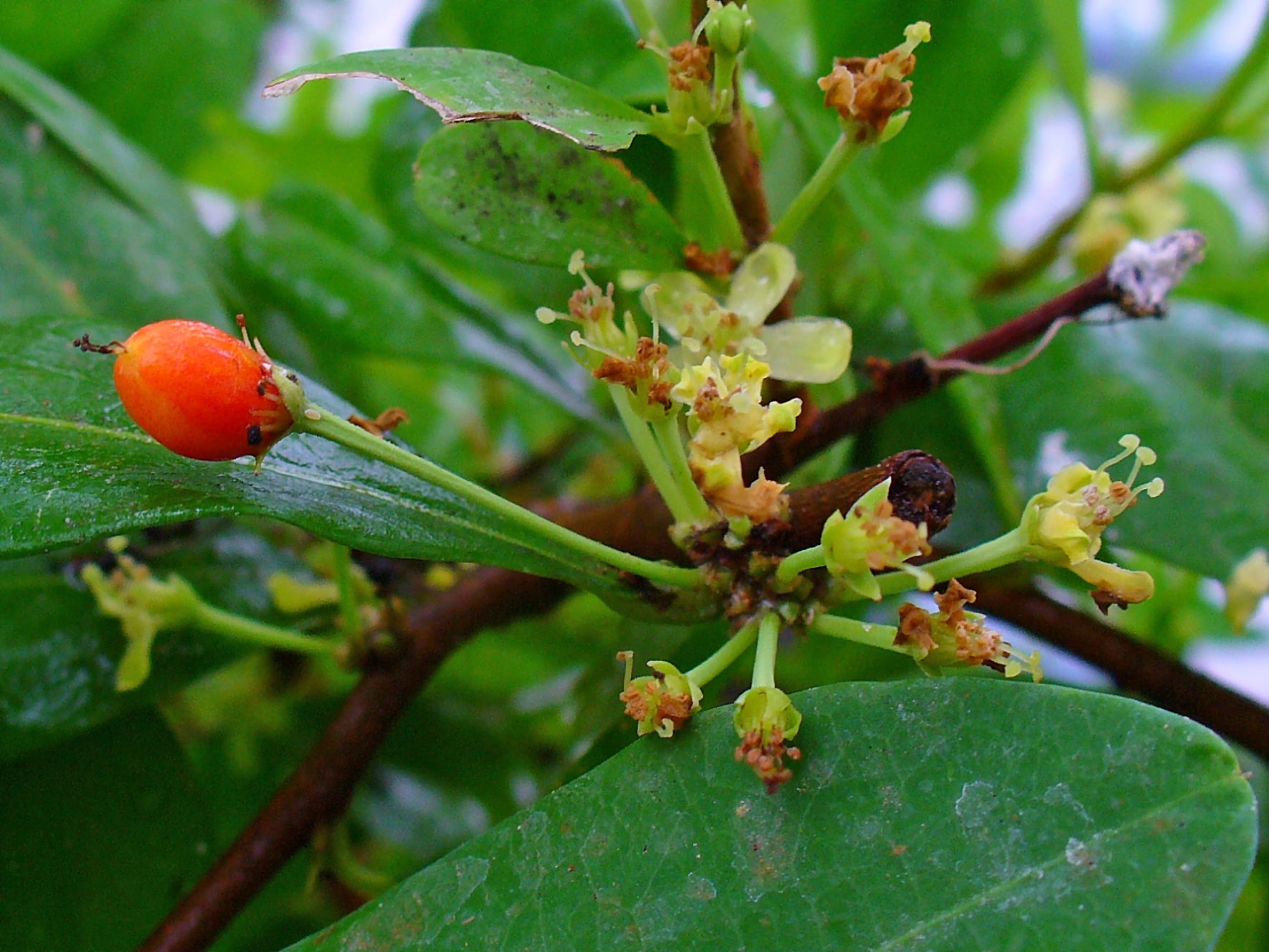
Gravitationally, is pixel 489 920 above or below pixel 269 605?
above

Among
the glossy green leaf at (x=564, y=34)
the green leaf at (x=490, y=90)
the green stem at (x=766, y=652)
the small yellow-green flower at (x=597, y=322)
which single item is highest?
the green leaf at (x=490, y=90)

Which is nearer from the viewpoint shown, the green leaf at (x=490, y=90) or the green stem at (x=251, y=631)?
the green leaf at (x=490, y=90)

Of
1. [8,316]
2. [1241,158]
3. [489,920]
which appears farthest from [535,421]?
[1241,158]

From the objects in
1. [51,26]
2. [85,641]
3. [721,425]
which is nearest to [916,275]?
[721,425]

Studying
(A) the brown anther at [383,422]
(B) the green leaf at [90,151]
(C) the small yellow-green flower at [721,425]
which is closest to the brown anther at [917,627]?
Result: (C) the small yellow-green flower at [721,425]

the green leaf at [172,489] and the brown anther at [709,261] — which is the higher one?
the brown anther at [709,261]

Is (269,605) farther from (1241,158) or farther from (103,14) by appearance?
(1241,158)

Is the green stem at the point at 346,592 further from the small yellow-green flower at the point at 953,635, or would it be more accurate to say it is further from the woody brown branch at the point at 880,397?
the small yellow-green flower at the point at 953,635

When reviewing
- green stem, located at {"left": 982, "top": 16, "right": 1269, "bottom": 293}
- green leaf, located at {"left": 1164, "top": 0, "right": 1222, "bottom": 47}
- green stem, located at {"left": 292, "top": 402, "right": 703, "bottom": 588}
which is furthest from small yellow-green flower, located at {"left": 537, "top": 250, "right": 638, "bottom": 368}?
green leaf, located at {"left": 1164, "top": 0, "right": 1222, "bottom": 47}
